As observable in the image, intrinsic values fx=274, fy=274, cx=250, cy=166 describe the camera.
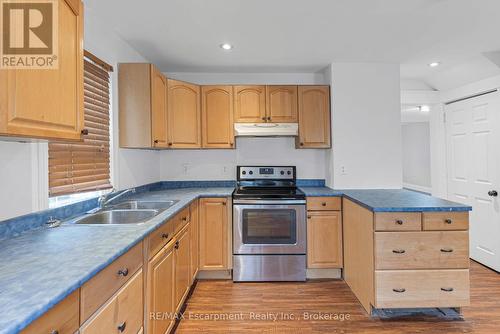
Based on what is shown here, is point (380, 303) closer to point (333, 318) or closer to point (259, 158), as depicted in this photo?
point (333, 318)

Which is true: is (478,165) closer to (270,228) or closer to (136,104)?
(270,228)

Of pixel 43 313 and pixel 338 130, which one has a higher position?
pixel 338 130

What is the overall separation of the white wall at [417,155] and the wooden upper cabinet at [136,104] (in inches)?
271

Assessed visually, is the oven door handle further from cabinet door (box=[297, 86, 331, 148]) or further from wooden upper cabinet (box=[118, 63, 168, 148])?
wooden upper cabinet (box=[118, 63, 168, 148])

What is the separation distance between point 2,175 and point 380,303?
254 cm

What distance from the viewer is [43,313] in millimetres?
747

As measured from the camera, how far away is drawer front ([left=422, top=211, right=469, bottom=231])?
2076 millimetres

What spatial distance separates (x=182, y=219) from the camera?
7.40 feet

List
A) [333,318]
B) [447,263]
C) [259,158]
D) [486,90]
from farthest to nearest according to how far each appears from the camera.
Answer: [259,158] → [486,90] → [333,318] → [447,263]

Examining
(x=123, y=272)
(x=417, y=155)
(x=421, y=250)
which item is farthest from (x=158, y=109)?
(x=417, y=155)

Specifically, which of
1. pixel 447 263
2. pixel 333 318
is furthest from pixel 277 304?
pixel 447 263

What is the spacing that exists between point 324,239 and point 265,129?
1354mm

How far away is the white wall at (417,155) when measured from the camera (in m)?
6.94
